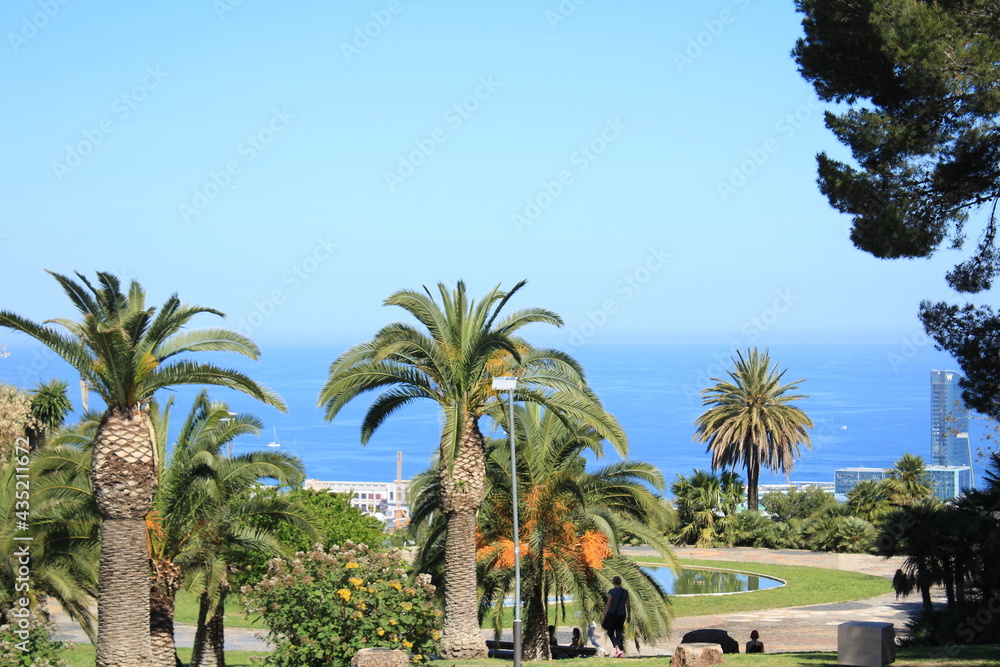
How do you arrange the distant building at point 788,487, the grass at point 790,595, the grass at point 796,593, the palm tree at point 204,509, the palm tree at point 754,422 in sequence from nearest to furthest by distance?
the palm tree at point 204,509 → the grass at point 790,595 → the grass at point 796,593 → the palm tree at point 754,422 → the distant building at point 788,487

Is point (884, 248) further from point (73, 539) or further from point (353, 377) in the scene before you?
point (73, 539)

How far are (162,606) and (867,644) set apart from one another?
488 inches

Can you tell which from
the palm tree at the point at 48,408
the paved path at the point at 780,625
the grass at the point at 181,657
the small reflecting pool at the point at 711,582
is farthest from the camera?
the palm tree at the point at 48,408

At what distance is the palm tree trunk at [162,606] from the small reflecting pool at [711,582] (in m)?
19.7

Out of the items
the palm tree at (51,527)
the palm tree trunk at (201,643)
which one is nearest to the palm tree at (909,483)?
the palm tree trunk at (201,643)

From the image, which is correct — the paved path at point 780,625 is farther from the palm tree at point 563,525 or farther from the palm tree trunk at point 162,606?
the palm tree trunk at point 162,606

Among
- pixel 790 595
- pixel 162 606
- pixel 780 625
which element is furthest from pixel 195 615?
pixel 790 595

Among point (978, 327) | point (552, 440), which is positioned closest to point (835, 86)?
point (978, 327)

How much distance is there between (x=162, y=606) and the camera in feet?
60.2

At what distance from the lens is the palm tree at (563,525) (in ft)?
65.3

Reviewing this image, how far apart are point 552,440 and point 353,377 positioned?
4818mm

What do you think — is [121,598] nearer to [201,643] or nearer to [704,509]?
[201,643]

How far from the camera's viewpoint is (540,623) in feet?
66.4

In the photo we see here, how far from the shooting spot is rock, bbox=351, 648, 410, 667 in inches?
459
